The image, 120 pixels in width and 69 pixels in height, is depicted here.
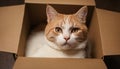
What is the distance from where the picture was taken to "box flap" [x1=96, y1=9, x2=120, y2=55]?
0.87 metres

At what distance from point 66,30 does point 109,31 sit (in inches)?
8.4

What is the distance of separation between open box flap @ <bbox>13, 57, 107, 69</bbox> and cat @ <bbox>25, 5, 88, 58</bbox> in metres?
0.13

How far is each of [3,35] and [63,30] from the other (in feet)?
0.93

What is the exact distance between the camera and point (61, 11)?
1.14 metres

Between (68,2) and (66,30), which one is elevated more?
(68,2)

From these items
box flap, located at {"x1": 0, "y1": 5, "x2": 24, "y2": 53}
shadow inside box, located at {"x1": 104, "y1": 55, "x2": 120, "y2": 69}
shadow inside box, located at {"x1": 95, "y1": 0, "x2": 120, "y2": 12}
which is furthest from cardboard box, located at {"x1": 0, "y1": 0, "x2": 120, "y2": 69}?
shadow inside box, located at {"x1": 95, "y1": 0, "x2": 120, "y2": 12}

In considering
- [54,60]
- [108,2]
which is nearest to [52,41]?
[54,60]

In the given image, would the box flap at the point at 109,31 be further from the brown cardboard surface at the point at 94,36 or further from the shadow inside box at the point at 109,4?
the shadow inside box at the point at 109,4

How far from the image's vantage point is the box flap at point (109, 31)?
0.87 m

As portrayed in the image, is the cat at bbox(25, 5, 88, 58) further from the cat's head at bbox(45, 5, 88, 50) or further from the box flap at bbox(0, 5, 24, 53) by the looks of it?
the box flap at bbox(0, 5, 24, 53)

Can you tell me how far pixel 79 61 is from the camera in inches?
31.3

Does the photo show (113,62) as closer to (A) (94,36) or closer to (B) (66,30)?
(A) (94,36)

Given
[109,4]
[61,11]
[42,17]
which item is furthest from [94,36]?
[109,4]

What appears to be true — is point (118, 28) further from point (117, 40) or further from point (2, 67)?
point (2, 67)
